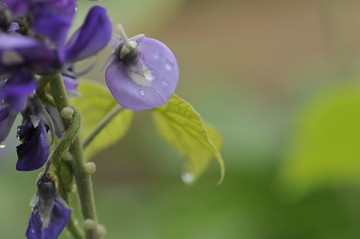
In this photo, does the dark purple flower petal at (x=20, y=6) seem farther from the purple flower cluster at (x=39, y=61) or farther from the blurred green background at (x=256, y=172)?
the blurred green background at (x=256, y=172)

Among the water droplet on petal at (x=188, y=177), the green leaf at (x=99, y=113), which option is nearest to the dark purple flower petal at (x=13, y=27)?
the green leaf at (x=99, y=113)

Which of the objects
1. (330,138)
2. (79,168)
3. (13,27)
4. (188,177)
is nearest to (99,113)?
(188,177)

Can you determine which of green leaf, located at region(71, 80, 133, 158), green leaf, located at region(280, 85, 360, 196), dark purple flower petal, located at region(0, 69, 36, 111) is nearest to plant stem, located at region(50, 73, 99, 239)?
dark purple flower petal, located at region(0, 69, 36, 111)

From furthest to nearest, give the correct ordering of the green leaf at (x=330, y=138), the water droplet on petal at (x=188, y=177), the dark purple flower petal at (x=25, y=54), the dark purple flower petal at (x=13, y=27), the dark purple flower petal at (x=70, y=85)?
the green leaf at (x=330, y=138), the water droplet on petal at (x=188, y=177), the dark purple flower petal at (x=70, y=85), the dark purple flower petal at (x=13, y=27), the dark purple flower petal at (x=25, y=54)

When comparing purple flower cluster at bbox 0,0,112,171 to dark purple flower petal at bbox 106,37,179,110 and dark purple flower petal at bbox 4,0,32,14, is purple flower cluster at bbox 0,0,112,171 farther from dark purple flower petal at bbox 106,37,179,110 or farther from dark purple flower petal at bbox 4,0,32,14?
dark purple flower petal at bbox 106,37,179,110

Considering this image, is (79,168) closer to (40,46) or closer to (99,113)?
(40,46)

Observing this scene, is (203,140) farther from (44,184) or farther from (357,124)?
(357,124)
